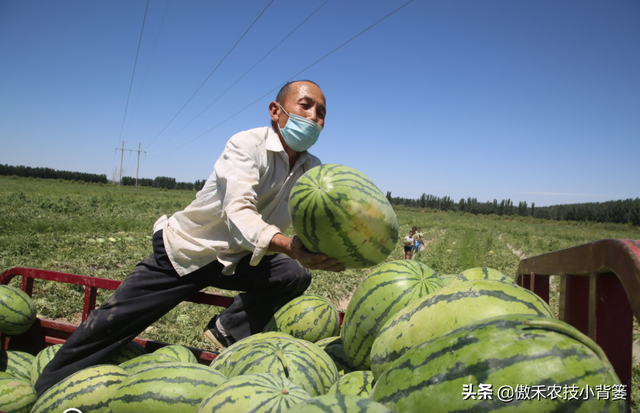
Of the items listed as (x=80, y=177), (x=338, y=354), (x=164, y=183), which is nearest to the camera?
(x=338, y=354)

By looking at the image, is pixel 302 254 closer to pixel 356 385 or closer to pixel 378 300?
pixel 378 300

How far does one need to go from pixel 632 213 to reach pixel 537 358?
8607 cm

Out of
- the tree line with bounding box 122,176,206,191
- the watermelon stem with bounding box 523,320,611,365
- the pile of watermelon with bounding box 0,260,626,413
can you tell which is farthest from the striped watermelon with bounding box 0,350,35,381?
the tree line with bounding box 122,176,206,191

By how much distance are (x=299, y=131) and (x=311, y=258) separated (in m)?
1.09

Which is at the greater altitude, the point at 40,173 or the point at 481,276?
the point at 40,173

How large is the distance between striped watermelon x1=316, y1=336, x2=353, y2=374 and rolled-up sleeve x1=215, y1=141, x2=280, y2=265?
0.69 meters

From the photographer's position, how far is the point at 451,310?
1.29 m

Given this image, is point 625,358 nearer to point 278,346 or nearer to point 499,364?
point 499,364

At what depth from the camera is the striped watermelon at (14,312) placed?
2.79m

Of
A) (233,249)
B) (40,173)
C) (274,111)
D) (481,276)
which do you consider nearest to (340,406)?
(481,276)

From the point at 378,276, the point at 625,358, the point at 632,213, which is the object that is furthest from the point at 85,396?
the point at 632,213

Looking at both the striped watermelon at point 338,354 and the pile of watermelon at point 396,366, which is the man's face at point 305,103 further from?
the striped watermelon at point 338,354

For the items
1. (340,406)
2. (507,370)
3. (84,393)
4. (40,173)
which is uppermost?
(40,173)

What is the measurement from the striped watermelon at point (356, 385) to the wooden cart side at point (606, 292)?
85 centimetres
